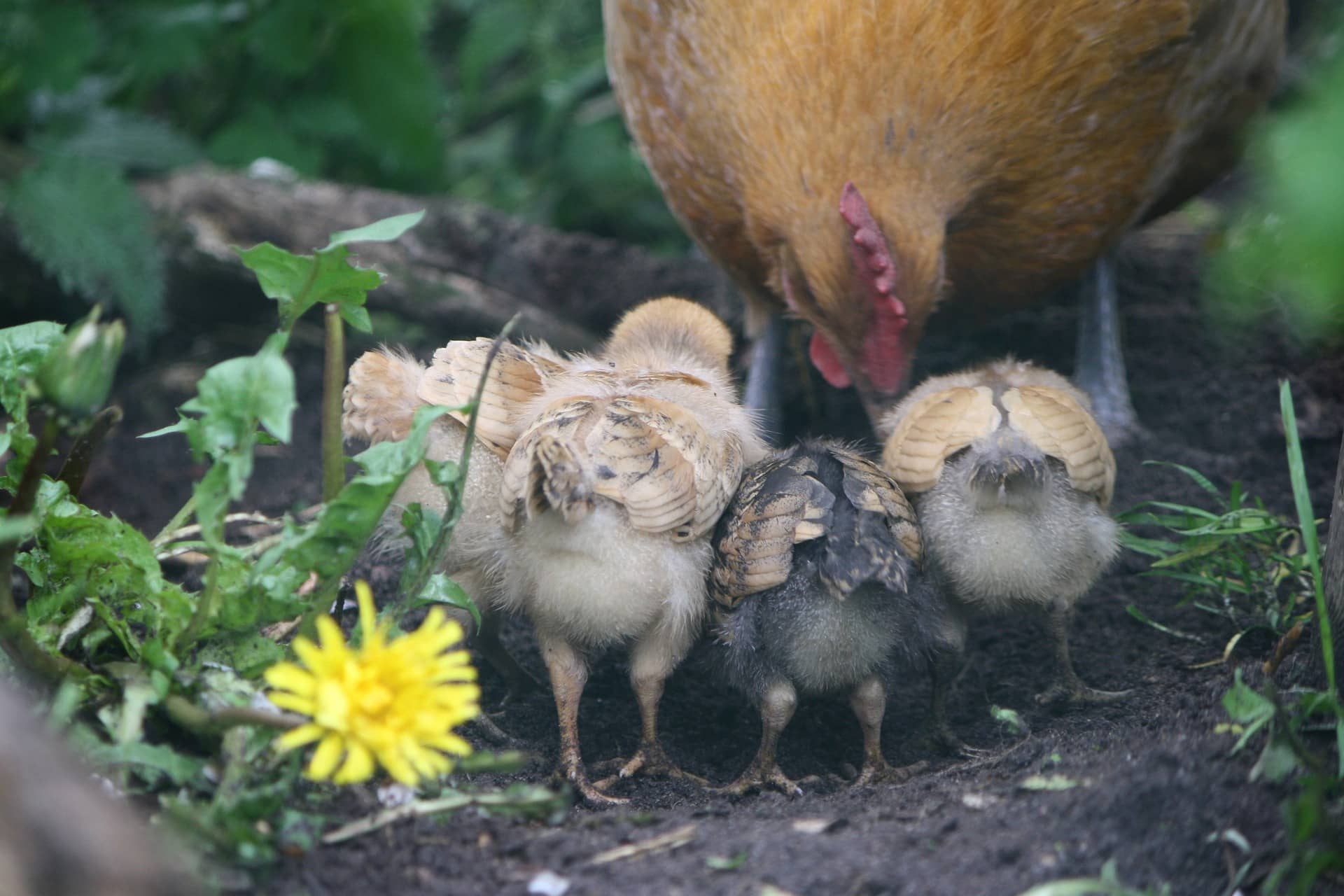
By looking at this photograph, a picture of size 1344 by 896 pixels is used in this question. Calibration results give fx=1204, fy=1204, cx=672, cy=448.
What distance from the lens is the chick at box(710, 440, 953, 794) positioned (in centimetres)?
237

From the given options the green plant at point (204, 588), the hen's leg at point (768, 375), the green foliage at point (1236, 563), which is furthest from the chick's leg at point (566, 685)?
the hen's leg at point (768, 375)

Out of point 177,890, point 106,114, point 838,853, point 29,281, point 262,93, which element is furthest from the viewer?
point 262,93

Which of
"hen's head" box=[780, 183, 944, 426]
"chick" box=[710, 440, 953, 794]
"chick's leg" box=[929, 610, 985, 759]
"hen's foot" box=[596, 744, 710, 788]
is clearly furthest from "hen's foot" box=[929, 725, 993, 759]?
"hen's head" box=[780, 183, 944, 426]

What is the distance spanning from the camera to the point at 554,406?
8.10 feet

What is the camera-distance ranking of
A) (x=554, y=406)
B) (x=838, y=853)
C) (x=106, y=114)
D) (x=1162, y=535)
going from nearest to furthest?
(x=838, y=853) < (x=554, y=406) < (x=1162, y=535) < (x=106, y=114)

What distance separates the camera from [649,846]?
195 cm

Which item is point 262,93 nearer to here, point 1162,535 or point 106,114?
point 106,114

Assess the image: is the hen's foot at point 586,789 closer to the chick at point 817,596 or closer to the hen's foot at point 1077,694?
the chick at point 817,596

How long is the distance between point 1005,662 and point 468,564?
1.34m

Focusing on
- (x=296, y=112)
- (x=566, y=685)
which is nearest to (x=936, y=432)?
A: (x=566, y=685)

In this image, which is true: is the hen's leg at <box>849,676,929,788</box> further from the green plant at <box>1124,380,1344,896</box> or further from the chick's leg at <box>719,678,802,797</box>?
the green plant at <box>1124,380,1344,896</box>

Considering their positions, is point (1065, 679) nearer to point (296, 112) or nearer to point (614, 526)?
point (614, 526)

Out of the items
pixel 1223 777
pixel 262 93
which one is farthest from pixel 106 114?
pixel 1223 777

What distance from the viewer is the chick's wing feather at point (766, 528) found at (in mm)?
2379
